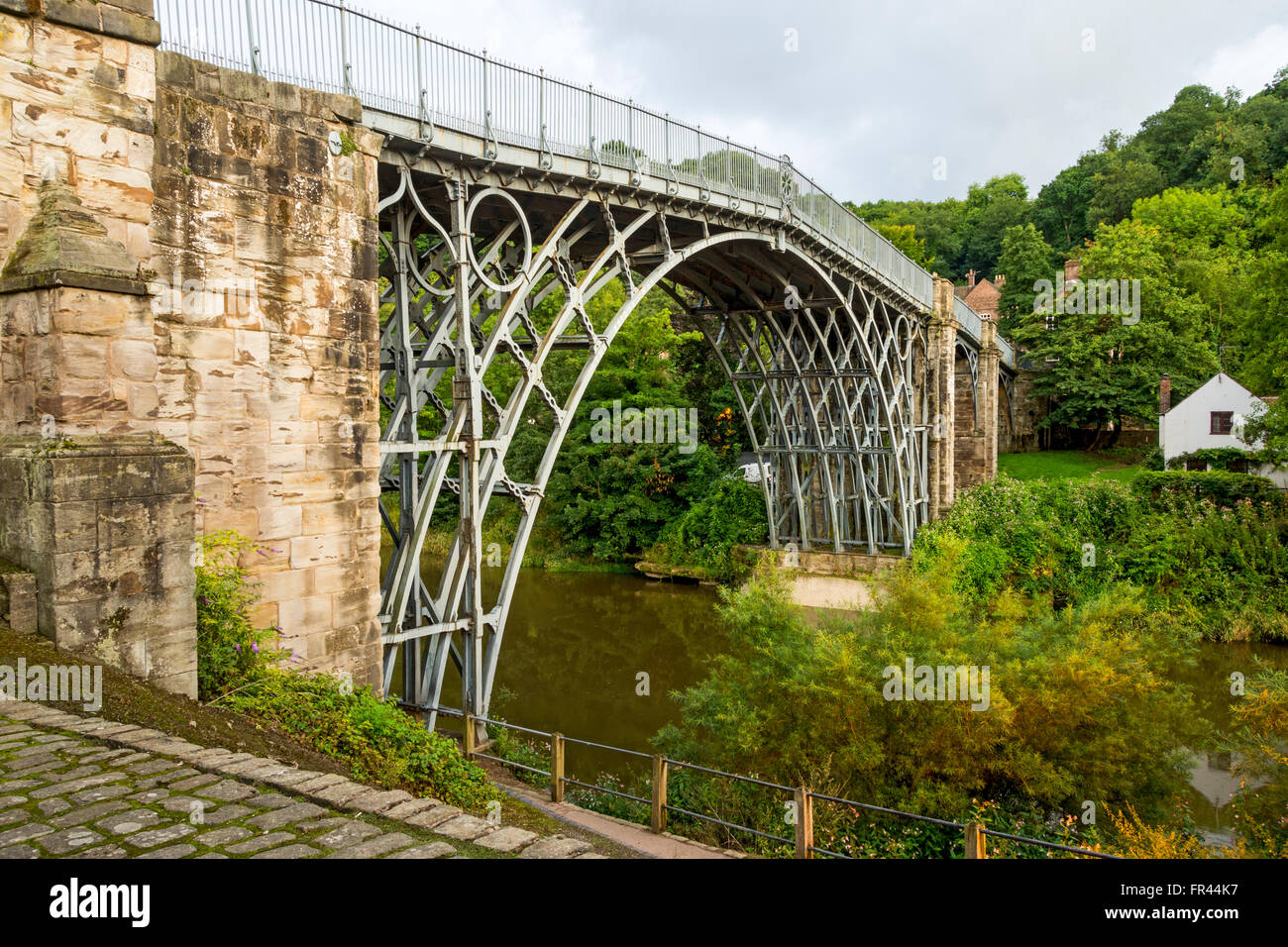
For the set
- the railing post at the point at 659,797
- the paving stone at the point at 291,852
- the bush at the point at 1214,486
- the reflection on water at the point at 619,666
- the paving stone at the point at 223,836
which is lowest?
the reflection on water at the point at 619,666

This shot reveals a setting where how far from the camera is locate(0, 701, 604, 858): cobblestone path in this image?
346 centimetres

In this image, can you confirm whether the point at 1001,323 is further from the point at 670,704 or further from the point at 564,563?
the point at 670,704

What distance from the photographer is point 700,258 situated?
19.2 meters

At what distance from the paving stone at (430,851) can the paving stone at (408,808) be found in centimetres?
31

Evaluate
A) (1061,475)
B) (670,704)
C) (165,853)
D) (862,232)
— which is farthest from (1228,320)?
(165,853)

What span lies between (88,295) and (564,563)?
28.7 metres

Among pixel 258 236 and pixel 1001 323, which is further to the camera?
pixel 1001 323

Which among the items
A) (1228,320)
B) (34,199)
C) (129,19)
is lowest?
(34,199)

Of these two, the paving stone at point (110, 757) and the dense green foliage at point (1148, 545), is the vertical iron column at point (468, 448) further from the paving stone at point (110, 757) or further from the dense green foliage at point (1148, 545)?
the dense green foliage at point (1148, 545)

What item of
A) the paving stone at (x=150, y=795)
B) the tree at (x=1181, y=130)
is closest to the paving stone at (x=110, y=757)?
the paving stone at (x=150, y=795)

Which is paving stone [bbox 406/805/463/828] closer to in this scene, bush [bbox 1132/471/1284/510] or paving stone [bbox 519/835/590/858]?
paving stone [bbox 519/835/590/858]

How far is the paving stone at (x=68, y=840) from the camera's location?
3326mm

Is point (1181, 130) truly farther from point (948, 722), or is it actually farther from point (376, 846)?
point (376, 846)

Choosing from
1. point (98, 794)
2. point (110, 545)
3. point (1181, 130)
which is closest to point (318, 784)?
point (98, 794)
